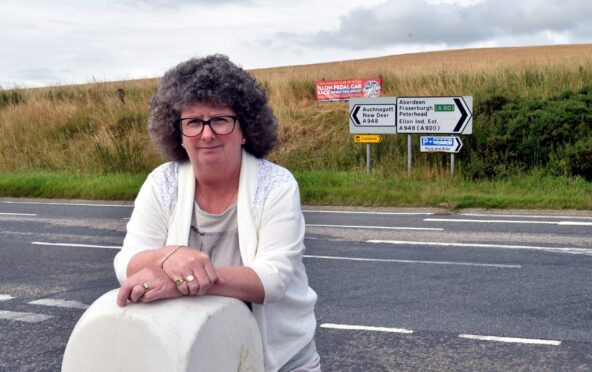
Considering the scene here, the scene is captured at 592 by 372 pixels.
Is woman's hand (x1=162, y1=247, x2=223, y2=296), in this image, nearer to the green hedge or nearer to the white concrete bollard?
the white concrete bollard

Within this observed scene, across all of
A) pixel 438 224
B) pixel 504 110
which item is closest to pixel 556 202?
pixel 438 224

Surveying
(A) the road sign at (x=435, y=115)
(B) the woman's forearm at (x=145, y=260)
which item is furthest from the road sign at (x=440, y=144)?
(B) the woman's forearm at (x=145, y=260)

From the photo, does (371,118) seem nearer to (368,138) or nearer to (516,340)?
(368,138)

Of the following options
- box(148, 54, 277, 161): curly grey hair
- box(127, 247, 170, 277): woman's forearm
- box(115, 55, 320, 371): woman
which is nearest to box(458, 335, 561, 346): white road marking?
box(115, 55, 320, 371): woman

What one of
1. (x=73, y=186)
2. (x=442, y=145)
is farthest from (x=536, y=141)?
(x=73, y=186)

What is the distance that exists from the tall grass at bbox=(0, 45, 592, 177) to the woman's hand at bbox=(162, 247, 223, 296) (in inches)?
684

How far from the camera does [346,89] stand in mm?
27547

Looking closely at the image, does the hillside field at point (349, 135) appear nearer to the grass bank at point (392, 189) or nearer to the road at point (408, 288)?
the grass bank at point (392, 189)

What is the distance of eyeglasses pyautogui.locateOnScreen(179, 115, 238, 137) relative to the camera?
9.30ft

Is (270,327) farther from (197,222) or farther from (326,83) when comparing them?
(326,83)

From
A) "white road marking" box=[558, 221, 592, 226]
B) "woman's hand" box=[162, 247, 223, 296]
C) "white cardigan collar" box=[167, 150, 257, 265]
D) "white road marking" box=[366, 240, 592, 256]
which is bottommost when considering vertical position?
"white road marking" box=[558, 221, 592, 226]

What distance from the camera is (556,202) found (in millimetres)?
16078

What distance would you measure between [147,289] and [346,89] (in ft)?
83.2

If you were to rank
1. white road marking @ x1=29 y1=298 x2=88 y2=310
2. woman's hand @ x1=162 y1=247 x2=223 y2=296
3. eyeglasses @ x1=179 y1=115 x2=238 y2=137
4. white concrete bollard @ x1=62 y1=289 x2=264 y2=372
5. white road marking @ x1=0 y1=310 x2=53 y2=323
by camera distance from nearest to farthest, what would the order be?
white concrete bollard @ x1=62 y1=289 x2=264 y2=372 < woman's hand @ x1=162 y1=247 x2=223 y2=296 < eyeglasses @ x1=179 y1=115 x2=238 y2=137 < white road marking @ x1=0 y1=310 x2=53 y2=323 < white road marking @ x1=29 y1=298 x2=88 y2=310
